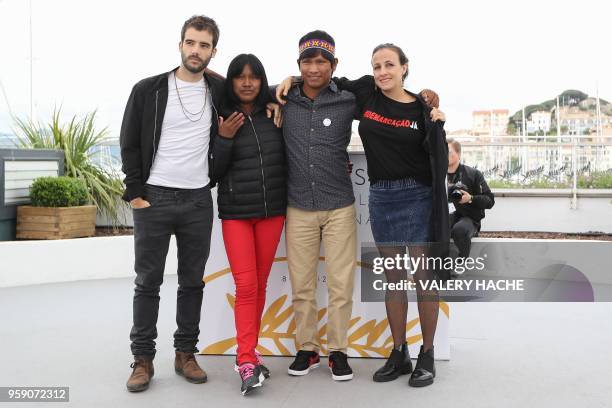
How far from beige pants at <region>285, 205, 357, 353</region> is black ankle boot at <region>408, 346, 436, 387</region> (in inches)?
14.2

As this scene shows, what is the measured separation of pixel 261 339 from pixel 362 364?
1.85ft

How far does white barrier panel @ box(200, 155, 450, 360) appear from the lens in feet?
10.8

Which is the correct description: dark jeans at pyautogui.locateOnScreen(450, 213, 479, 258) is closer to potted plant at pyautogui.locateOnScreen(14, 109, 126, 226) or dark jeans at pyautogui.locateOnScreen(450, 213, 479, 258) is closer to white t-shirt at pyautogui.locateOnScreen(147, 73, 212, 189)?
white t-shirt at pyautogui.locateOnScreen(147, 73, 212, 189)

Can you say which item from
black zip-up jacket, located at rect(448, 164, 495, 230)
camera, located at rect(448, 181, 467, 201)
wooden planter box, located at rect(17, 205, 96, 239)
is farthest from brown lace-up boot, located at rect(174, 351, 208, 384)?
wooden planter box, located at rect(17, 205, 96, 239)

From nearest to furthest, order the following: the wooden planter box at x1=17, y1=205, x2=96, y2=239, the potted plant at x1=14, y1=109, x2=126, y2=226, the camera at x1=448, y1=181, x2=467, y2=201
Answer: the camera at x1=448, y1=181, x2=467, y2=201, the wooden planter box at x1=17, y1=205, x2=96, y2=239, the potted plant at x1=14, y1=109, x2=126, y2=226

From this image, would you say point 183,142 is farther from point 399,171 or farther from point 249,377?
point 249,377

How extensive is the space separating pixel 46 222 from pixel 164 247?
3385 millimetres

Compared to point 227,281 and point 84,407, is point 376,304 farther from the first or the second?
point 84,407

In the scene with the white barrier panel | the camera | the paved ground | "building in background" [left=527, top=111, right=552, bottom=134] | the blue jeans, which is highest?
"building in background" [left=527, top=111, right=552, bottom=134]

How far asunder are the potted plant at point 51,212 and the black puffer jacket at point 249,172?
3.45 metres

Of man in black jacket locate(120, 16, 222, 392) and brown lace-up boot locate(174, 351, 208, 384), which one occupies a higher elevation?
man in black jacket locate(120, 16, 222, 392)

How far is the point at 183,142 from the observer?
276 cm

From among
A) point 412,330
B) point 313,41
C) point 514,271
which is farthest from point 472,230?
point 313,41

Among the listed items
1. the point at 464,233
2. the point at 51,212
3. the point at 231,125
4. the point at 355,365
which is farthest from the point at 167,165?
the point at 51,212
